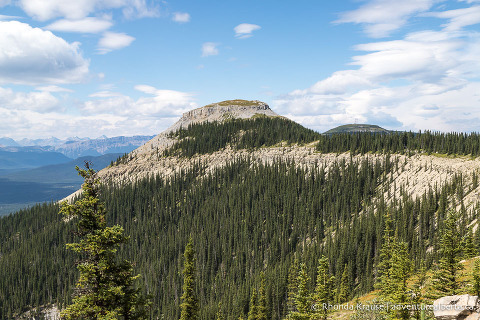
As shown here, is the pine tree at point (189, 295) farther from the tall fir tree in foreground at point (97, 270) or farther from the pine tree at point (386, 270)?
the pine tree at point (386, 270)

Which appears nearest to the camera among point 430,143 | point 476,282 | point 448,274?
point 476,282

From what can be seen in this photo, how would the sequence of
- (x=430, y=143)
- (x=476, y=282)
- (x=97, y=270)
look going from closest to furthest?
(x=97, y=270)
(x=476, y=282)
(x=430, y=143)

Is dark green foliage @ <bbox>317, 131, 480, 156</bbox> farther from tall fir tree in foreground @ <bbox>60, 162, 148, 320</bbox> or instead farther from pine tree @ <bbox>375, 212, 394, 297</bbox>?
tall fir tree in foreground @ <bbox>60, 162, 148, 320</bbox>

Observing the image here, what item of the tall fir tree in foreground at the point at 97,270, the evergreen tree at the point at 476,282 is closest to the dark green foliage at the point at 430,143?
the evergreen tree at the point at 476,282

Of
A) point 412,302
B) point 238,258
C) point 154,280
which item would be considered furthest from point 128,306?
point 154,280

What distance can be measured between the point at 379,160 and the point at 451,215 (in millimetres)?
149827

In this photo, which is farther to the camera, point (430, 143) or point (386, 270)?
point (430, 143)

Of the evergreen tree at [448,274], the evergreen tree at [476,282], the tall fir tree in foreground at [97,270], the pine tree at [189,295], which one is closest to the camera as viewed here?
the tall fir tree in foreground at [97,270]

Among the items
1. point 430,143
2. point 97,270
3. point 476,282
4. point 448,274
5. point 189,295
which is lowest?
point 189,295

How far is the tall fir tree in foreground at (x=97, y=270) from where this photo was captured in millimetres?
20891

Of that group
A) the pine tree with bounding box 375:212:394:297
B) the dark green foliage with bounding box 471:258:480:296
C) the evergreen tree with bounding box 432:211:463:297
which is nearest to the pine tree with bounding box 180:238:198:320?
the pine tree with bounding box 375:212:394:297

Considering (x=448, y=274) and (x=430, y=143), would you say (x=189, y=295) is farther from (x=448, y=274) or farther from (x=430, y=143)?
(x=430, y=143)

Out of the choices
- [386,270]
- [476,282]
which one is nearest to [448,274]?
[476,282]

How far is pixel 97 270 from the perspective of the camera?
70.0 ft
